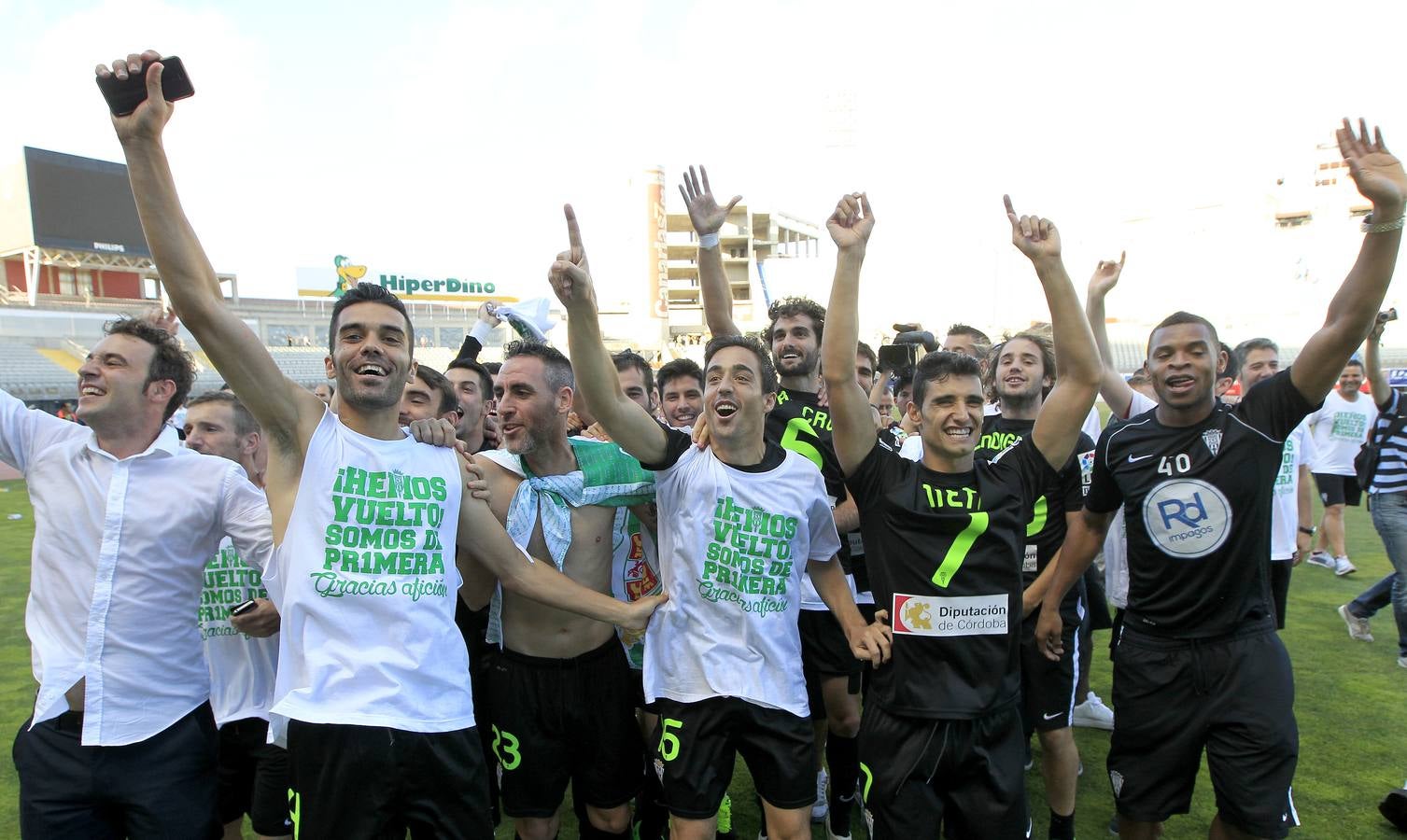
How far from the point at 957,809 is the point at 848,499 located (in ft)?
5.04

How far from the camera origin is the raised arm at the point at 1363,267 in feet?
9.41

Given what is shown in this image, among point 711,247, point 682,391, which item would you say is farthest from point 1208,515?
point 682,391

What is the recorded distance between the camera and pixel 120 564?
2.68 metres

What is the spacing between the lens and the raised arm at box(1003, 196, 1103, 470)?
3.03 m

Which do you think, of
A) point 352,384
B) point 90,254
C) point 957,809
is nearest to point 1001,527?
point 957,809

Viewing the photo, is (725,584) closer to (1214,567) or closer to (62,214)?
(1214,567)

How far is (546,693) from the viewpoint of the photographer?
3180 millimetres

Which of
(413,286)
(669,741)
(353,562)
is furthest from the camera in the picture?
(413,286)

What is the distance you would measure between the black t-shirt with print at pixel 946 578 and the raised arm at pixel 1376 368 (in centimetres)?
387

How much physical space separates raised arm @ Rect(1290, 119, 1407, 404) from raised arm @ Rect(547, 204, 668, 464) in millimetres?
2480

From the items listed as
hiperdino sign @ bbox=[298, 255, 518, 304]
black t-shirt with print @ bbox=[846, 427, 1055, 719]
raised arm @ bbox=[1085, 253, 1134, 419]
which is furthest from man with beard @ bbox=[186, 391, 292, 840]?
hiperdino sign @ bbox=[298, 255, 518, 304]

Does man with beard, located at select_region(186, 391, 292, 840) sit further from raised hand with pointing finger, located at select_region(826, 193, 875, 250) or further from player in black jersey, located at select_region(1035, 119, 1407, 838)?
player in black jersey, located at select_region(1035, 119, 1407, 838)

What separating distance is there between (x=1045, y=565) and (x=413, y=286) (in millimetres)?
52753

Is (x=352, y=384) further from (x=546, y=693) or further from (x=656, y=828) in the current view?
(x=656, y=828)
